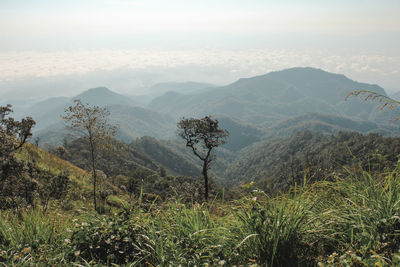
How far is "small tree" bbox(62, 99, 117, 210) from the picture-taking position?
1484 centimetres

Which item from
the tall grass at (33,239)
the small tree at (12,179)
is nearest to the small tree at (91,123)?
the small tree at (12,179)

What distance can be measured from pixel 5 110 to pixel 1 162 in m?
6.23

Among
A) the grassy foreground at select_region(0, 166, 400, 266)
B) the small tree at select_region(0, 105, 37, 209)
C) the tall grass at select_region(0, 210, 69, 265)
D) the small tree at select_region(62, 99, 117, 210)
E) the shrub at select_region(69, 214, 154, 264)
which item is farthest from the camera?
the small tree at select_region(62, 99, 117, 210)

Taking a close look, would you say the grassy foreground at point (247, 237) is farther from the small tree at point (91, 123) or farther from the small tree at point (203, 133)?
the small tree at point (203, 133)

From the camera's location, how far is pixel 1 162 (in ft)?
27.7

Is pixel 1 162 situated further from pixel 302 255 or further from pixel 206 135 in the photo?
pixel 206 135

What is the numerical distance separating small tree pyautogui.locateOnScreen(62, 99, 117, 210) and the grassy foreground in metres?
11.6

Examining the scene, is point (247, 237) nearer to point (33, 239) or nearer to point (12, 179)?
point (33, 239)

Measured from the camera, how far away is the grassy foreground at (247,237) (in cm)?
317

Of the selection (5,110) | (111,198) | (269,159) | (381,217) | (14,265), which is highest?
(5,110)

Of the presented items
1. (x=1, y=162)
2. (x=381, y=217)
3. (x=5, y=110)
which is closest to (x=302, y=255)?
(x=381, y=217)

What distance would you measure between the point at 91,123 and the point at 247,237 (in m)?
14.2

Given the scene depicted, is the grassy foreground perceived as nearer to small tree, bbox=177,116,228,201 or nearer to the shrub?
the shrub

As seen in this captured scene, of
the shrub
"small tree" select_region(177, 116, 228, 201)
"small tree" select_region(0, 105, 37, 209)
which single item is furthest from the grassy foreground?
"small tree" select_region(177, 116, 228, 201)
